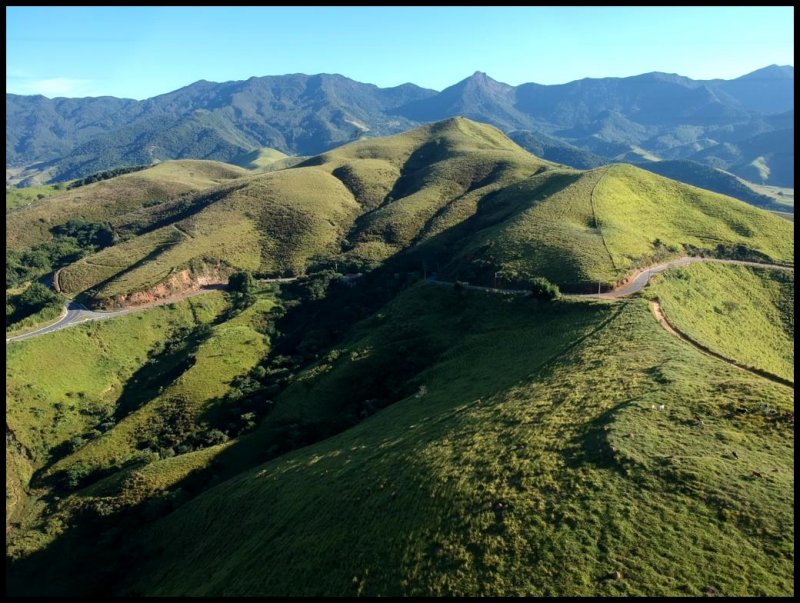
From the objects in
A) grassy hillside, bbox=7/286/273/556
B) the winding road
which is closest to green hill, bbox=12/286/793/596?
the winding road

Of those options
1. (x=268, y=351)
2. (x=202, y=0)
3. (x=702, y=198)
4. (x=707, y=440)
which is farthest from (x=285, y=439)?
(x=702, y=198)

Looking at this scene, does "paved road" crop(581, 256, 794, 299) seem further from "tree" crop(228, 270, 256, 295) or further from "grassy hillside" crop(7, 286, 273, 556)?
"tree" crop(228, 270, 256, 295)

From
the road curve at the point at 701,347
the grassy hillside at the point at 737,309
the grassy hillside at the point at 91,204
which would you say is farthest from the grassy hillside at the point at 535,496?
the grassy hillside at the point at 91,204

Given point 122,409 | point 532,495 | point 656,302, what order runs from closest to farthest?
point 532,495 → point 656,302 → point 122,409

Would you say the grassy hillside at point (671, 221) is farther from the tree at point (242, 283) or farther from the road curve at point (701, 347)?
the tree at point (242, 283)

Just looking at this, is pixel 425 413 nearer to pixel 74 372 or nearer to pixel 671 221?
pixel 74 372

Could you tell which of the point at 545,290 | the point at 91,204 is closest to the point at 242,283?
the point at 545,290
